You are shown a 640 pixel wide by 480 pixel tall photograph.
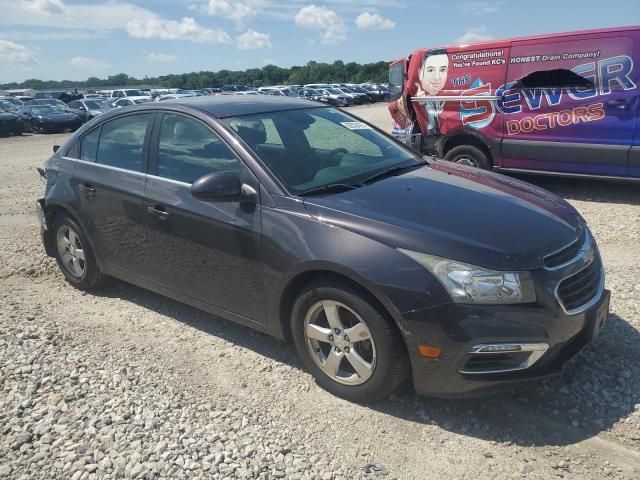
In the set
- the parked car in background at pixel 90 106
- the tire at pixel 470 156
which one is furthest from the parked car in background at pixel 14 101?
the tire at pixel 470 156

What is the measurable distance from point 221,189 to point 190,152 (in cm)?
71

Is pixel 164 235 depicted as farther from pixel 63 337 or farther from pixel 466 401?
pixel 466 401

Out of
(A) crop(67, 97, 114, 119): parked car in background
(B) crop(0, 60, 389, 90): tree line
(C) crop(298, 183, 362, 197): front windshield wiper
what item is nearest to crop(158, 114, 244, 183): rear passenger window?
(C) crop(298, 183, 362, 197): front windshield wiper

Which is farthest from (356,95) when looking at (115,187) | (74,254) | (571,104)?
(115,187)

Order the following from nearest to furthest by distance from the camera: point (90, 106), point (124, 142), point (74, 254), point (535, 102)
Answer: point (124, 142) → point (74, 254) → point (535, 102) → point (90, 106)

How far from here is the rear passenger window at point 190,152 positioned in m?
3.59

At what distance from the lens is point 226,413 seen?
10.2ft

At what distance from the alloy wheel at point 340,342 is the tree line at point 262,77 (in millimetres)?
90952

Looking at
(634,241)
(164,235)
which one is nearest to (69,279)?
(164,235)

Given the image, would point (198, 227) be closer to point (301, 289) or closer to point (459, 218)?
point (301, 289)

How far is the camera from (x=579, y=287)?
2.93 m

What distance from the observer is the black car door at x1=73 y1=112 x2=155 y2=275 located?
4.07 m

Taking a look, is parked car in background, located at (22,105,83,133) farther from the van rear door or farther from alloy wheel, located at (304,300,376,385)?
alloy wheel, located at (304,300,376,385)

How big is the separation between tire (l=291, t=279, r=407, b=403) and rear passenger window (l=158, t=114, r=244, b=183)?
39.7 inches
